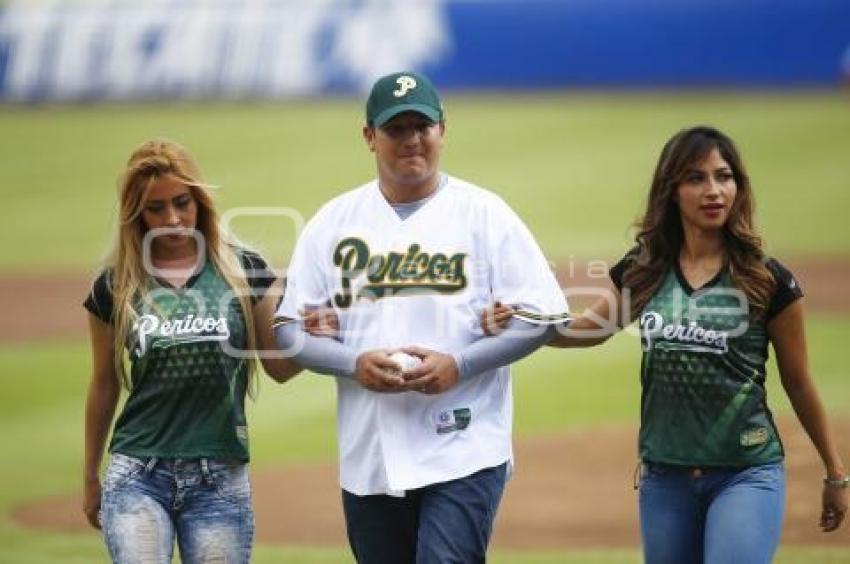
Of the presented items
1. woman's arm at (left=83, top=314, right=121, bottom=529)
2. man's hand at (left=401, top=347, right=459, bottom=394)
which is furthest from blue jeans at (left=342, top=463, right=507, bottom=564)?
woman's arm at (left=83, top=314, right=121, bottom=529)

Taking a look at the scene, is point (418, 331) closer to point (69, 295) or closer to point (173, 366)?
point (173, 366)

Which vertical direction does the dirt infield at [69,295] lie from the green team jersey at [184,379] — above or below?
above

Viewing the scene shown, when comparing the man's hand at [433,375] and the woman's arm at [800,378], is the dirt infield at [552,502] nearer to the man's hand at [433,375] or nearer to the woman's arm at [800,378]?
the woman's arm at [800,378]

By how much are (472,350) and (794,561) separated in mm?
4079

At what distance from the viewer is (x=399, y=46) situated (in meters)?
29.9

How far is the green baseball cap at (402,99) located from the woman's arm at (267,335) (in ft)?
2.47

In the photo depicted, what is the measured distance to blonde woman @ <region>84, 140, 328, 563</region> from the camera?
17.7ft

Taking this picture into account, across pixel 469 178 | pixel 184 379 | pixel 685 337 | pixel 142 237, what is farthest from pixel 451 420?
pixel 469 178

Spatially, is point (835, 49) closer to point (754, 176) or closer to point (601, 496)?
point (754, 176)

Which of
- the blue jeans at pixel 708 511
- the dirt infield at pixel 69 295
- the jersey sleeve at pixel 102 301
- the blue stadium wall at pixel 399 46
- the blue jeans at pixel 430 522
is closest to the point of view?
the blue jeans at pixel 708 511

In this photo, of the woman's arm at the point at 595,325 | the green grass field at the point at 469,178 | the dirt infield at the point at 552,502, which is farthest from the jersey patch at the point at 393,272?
the green grass field at the point at 469,178

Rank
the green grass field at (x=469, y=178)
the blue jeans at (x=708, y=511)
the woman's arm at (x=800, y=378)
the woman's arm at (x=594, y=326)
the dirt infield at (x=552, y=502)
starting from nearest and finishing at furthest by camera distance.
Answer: the blue jeans at (x=708, y=511) < the woman's arm at (x=800, y=378) < the woman's arm at (x=594, y=326) < the dirt infield at (x=552, y=502) < the green grass field at (x=469, y=178)

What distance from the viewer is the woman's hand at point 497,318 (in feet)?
17.4

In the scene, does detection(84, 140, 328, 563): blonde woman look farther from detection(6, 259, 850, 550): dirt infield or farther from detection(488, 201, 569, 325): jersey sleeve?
detection(6, 259, 850, 550): dirt infield
